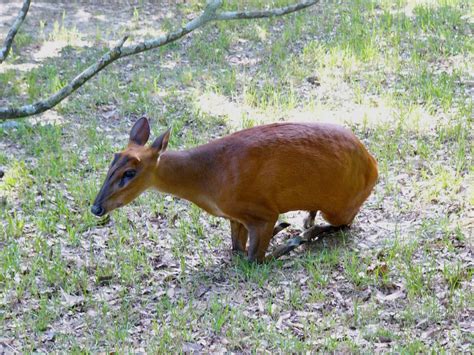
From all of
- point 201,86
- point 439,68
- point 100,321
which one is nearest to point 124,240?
point 100,321

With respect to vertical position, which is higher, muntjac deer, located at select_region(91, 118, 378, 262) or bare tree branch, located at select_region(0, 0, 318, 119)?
bare tree branch, located at select_region(0, 0, 318, 119)

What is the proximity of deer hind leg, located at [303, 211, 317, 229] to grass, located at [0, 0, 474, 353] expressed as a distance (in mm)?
126

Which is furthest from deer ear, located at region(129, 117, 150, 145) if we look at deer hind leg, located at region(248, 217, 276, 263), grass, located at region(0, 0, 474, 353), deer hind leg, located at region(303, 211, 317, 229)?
deer hind leg, located at region(303, 211, 317, 229)

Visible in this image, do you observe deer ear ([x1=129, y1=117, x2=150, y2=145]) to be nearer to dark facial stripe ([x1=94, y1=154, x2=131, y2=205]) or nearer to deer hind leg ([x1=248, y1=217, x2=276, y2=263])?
dark facial stripe ([x1=94, y1=154, x2=131, y2=205])

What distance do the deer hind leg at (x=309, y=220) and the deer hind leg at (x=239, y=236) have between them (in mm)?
688

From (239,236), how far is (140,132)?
4.18ft

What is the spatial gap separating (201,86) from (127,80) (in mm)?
1174

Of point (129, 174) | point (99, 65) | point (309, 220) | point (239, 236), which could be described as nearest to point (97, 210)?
point (129, 174)

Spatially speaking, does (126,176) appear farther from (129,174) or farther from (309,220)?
(309,220)

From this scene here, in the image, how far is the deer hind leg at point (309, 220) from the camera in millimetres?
6848

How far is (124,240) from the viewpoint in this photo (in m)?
6.89

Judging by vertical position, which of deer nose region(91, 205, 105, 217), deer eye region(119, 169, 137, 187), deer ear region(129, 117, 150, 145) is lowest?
deer nose region(91, 205, 105, 217)

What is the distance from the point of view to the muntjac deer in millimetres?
6215

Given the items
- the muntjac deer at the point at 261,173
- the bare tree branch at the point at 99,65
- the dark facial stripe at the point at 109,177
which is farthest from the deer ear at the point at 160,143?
the bare tree branch at the point at 99,65
